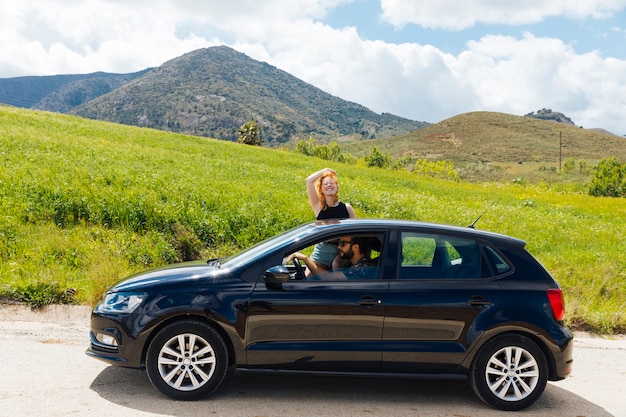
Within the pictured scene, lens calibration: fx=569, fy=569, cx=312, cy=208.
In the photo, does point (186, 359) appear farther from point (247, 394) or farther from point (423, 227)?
point (423, 227)

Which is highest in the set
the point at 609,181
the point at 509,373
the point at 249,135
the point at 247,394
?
the point at 249,135

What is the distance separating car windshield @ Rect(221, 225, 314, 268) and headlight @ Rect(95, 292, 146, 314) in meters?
0.81

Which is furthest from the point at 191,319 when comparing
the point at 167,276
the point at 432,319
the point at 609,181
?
the point at 609,181

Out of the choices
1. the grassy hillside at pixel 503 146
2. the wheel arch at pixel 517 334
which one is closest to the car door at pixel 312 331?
the wheel arch at pixel 517 334

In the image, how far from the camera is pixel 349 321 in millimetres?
4730

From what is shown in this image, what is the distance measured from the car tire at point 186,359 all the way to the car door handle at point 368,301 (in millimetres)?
1196

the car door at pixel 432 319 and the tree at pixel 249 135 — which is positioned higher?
the tree at pixel 249 135

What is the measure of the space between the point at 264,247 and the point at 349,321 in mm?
1083

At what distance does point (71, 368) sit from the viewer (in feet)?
17.3

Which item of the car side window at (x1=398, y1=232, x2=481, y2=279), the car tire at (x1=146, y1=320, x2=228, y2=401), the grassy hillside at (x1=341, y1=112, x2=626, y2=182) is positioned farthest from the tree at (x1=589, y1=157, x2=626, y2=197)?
the car tire at (x1=146, y1=320, x2=228, y2=401)

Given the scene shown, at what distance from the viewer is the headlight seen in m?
4.73

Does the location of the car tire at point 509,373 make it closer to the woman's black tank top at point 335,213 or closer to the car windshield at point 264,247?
the car windshield at point 264,247

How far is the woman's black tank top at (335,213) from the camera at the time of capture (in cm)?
658

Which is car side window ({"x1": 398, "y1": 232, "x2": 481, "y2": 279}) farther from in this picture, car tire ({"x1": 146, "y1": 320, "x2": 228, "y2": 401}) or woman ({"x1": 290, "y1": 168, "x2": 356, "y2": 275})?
car tire ({"x1": 146, "y1": 320, "x2": 228, "y2": 401})
